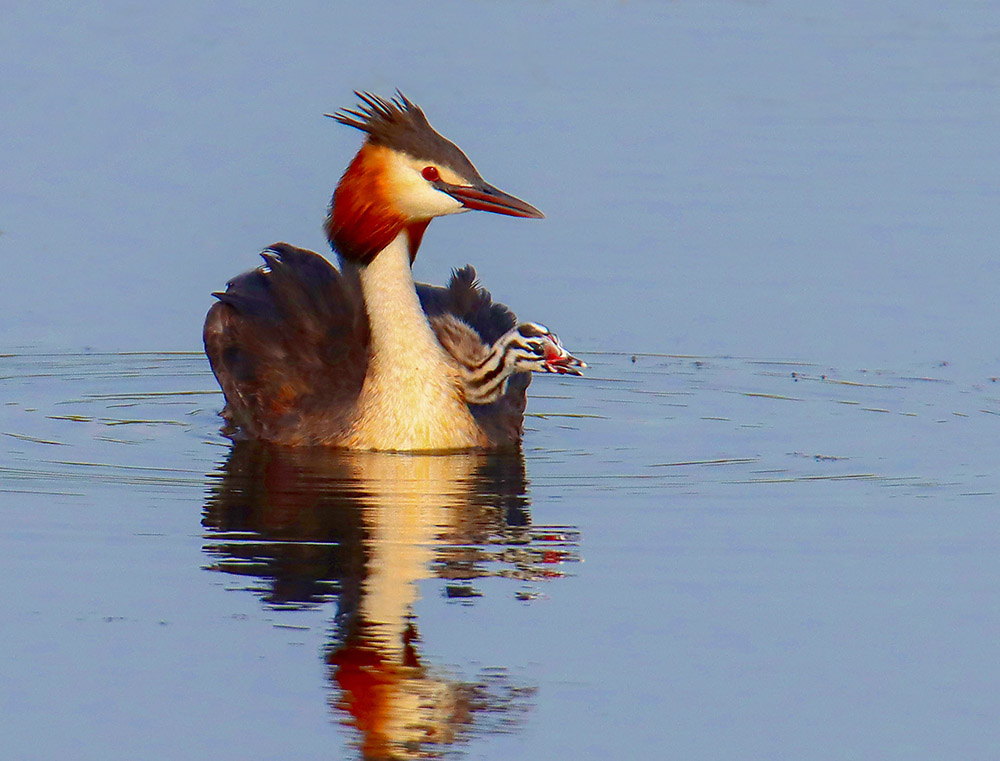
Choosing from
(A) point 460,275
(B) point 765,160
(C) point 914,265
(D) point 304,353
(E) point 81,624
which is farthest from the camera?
(B) point 765,160

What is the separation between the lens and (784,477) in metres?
9.97

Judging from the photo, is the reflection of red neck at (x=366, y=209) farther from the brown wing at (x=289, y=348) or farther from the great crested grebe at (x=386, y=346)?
the brown wing at (x=289, y=348)

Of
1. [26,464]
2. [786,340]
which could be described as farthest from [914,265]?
[26,464]

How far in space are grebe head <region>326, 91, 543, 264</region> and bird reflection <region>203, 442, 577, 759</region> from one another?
116cm

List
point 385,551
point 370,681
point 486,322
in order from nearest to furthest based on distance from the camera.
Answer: point 370,681, point 385,551, point 486,322

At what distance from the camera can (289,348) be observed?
11.2m

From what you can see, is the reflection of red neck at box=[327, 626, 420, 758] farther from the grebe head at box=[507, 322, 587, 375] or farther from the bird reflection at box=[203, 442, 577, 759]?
the grebe head at box=[507, 322, 587, 375]

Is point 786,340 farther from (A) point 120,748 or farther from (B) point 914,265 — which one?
(A) point 120,748

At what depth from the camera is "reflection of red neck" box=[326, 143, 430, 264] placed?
10797mm

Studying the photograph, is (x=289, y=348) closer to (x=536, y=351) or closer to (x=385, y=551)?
(x=536, y=351)

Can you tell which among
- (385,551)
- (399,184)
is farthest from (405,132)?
(385,551)

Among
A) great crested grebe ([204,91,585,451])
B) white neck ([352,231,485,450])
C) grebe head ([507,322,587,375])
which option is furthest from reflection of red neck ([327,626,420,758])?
grebe head ([507,322,587,375])

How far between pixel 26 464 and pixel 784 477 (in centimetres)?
346

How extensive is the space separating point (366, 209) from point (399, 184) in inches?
8.3
